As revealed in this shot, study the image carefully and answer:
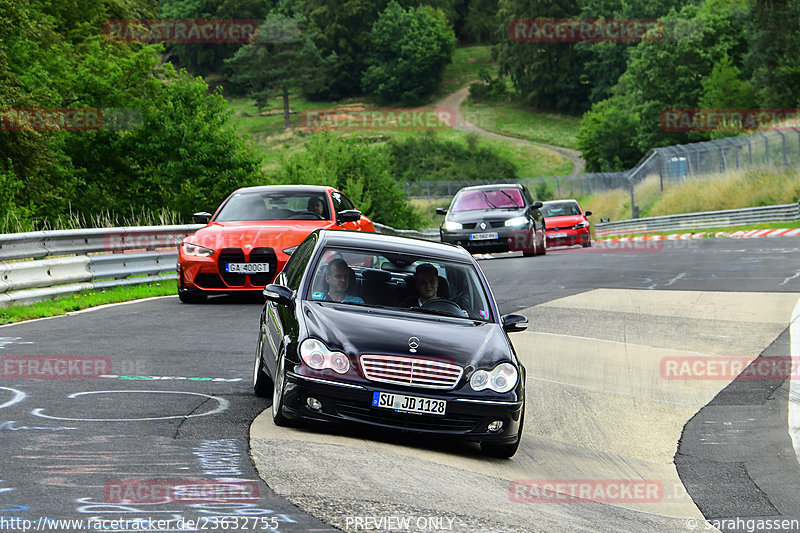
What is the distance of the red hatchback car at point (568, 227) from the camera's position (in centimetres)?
3491

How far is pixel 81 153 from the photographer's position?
126 ft

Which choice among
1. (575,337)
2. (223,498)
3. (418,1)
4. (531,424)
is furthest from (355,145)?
(418,1)

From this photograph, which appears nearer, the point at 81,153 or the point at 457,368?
the point at 457,368

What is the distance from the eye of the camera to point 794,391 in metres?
10.7

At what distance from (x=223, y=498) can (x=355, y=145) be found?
1710 inches

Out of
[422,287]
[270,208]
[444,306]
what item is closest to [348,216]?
[270,208]

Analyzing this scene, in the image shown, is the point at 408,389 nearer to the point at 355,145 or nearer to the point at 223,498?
the point at 223,498

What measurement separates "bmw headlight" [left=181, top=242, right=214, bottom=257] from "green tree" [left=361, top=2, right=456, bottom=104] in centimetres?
14474
